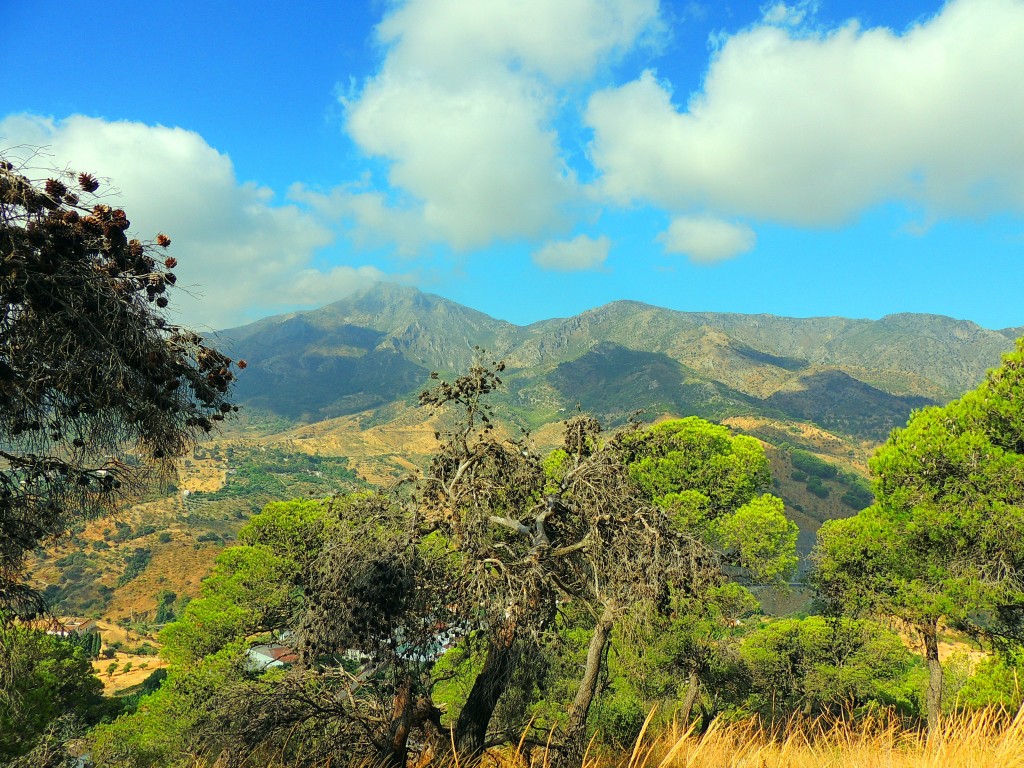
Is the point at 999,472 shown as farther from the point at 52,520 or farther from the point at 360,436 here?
the point at 360,436

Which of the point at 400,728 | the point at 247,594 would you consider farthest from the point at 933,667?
the point at 247,594

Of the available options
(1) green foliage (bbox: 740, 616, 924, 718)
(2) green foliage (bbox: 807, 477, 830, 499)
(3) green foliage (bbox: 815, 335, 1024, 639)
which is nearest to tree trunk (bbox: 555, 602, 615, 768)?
(3) green foliage (bbox: 815, 335, 1024, 639)

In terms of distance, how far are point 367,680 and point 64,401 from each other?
387cm

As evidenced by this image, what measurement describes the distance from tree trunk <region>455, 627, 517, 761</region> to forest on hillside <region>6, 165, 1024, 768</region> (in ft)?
0.07

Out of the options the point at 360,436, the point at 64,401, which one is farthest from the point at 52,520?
the point at 360,436

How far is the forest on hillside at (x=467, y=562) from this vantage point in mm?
3430

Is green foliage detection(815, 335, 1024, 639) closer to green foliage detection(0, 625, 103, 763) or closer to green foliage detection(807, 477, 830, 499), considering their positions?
green foliage detection(0, 625, 103, 763)

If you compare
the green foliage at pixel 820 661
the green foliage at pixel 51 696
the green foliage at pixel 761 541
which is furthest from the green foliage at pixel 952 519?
the green foliage at pixel 51 696

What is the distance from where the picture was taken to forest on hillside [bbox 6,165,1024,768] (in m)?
3.43

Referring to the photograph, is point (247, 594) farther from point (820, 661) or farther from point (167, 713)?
point (820, 661)

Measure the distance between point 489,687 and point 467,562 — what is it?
1.19m

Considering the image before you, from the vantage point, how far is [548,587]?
6281mm

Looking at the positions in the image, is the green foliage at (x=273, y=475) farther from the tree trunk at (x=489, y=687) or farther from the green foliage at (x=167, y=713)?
the tree trunk at (x=489, y=687)

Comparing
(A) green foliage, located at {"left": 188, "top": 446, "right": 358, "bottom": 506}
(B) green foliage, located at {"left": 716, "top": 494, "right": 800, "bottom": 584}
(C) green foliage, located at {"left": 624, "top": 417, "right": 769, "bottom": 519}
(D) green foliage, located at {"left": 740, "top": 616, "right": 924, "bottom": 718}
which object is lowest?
(A) green foliage, located at {"left": 188, "top": 446, "right": 358, "bottom": 506}
